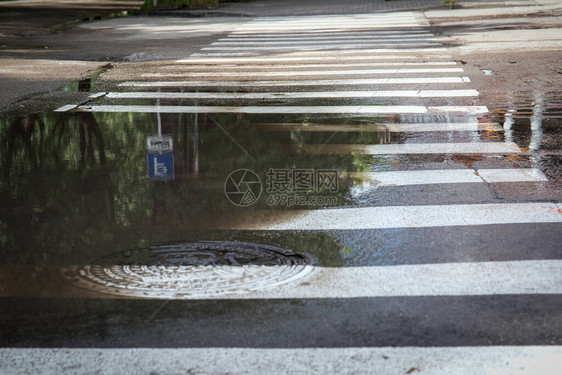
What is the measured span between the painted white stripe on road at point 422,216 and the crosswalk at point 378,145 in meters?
0.02

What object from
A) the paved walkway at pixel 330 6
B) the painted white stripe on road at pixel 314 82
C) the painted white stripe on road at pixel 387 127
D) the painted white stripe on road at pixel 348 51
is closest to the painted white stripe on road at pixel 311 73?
the painted white stripe on road at pixel 314 82

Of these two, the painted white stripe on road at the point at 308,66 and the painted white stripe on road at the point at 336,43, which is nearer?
the painted white stripe on road at the point at 308,66

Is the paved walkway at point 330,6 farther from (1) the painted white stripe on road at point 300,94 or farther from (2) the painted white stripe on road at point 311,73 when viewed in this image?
(1) the painted white stripe on road at point 300,94

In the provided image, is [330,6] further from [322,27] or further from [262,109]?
[262,109]

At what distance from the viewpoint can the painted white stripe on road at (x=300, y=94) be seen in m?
11.9

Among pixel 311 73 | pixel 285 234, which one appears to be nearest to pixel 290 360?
pixel 285 234

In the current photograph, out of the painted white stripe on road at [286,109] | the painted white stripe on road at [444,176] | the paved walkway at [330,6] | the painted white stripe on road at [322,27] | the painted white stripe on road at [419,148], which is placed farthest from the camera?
the paved walkway at [330,6]

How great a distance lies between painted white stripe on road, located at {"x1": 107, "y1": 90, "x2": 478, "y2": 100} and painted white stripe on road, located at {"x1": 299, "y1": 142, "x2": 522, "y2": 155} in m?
3.08

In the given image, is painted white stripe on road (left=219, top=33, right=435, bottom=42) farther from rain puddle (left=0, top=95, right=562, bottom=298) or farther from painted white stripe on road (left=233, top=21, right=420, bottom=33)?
rain puddle (left=0, top=95, right=562, bottom=298)

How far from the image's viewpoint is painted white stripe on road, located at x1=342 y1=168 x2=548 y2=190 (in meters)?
7.46

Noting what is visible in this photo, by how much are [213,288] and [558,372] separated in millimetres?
2239

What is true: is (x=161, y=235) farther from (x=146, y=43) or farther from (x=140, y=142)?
(x=146, y=43)

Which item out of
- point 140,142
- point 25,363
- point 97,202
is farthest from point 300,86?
point 25,363

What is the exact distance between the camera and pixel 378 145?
29.3 ft
